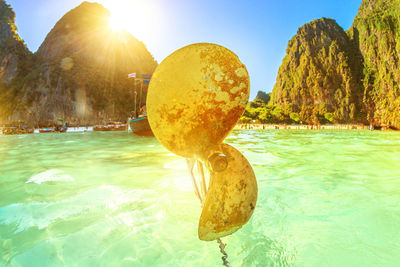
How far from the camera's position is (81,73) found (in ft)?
266

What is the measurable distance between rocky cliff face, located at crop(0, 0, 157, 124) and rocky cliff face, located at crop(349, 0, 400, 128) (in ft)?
372

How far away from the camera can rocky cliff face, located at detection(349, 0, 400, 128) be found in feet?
309

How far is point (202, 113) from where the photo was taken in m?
1.55

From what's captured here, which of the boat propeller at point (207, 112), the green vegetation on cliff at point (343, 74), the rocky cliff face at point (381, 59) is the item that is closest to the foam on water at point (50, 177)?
the boat propeller at point (207, 112)

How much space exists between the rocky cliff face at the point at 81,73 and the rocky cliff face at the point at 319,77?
266ft

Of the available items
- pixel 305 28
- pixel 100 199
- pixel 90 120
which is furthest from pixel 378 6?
pixel 100 199

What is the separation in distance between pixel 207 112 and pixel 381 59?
464 ft

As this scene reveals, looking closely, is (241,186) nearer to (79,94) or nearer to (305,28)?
(79,94)

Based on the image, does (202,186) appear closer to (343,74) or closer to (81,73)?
(81,73)

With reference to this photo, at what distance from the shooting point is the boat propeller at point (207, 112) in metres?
1.51

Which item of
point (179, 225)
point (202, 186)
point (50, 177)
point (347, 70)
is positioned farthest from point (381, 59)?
point (50, 177)

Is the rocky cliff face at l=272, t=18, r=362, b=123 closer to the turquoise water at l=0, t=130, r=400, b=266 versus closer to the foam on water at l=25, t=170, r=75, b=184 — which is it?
the turquoise water at l=0, t=130, r=400, b=266

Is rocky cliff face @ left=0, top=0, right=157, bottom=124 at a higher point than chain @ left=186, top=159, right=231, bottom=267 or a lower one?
higher

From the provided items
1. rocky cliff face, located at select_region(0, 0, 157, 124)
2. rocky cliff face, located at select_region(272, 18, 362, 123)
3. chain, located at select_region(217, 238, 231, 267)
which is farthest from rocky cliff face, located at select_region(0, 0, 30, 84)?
rocky cliff face, located at select_region(272, 18, 362, 123)
